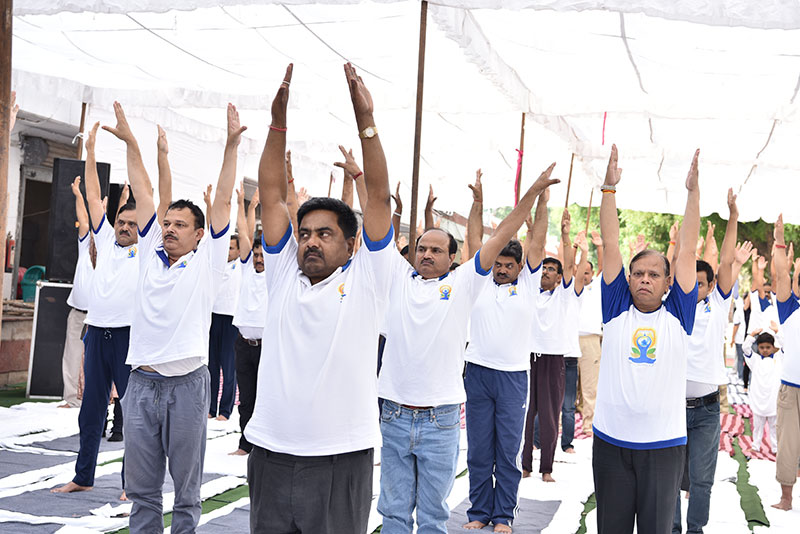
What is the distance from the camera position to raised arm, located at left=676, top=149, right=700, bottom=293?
4328mm

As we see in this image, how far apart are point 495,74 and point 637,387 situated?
4.46m

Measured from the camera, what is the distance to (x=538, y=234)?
254 inches

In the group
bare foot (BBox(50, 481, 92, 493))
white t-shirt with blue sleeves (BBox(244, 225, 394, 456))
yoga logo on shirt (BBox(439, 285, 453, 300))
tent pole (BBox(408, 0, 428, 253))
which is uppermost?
tent pole (BBox(408, 0, 428, 253))

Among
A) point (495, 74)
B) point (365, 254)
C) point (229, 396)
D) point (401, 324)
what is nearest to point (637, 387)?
point (401, 324)

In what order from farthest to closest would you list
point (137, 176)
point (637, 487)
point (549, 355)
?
point (549, 355) < point (137, 176) < point (637, 487)

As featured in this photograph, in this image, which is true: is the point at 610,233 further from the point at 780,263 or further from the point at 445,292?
the point at 780,263

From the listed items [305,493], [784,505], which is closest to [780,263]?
[784,505]

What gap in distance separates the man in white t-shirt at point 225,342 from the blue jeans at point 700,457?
5.73 metres

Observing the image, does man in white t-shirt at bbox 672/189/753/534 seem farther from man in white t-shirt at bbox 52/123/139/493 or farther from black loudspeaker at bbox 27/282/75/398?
black loudspeaker at bbox 27/282/75/398

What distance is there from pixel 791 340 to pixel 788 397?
0.52 meters

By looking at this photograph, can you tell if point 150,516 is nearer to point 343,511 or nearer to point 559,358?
point 343,511

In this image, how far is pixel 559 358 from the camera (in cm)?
800

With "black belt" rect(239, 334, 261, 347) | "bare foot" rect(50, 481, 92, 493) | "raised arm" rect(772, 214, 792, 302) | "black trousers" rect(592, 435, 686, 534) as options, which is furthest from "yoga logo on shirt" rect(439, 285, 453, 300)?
"black belt" rect(239, 334, 261, 347)

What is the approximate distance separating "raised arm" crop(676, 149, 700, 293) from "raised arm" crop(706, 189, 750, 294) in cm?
86
